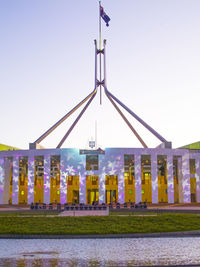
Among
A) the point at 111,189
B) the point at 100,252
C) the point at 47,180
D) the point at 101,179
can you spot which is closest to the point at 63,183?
the point at 47,180

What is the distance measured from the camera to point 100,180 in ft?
114

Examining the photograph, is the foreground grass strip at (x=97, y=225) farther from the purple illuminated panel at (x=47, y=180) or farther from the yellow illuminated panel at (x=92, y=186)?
the yellow illuminated panel at (x=92, y=186)

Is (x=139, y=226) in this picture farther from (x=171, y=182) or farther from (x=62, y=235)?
(x=171, y=182)

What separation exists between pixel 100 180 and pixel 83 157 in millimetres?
3087

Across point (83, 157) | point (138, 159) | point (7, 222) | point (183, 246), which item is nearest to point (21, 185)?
point (83, 157)

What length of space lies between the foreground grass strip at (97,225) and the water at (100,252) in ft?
4.20

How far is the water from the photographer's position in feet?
28.1

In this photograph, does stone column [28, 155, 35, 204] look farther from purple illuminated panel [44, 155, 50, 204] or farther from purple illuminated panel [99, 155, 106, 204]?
purple illuminated panel [99, 155, 106, 204]

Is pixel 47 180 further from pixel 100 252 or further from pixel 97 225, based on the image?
pixel 100 252

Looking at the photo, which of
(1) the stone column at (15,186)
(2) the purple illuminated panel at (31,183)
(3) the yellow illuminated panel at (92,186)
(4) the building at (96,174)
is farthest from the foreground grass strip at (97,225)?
(3) the yellow illuminated panel at (92,186)

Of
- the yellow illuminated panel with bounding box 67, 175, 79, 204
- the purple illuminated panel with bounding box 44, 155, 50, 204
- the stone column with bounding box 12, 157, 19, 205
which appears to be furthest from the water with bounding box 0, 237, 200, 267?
the yellow illuminated panel with bounding box 67, 175, 79, 204

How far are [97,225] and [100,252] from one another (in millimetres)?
5805

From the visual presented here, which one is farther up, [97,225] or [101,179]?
[101,179]

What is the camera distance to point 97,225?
15.9 meters
